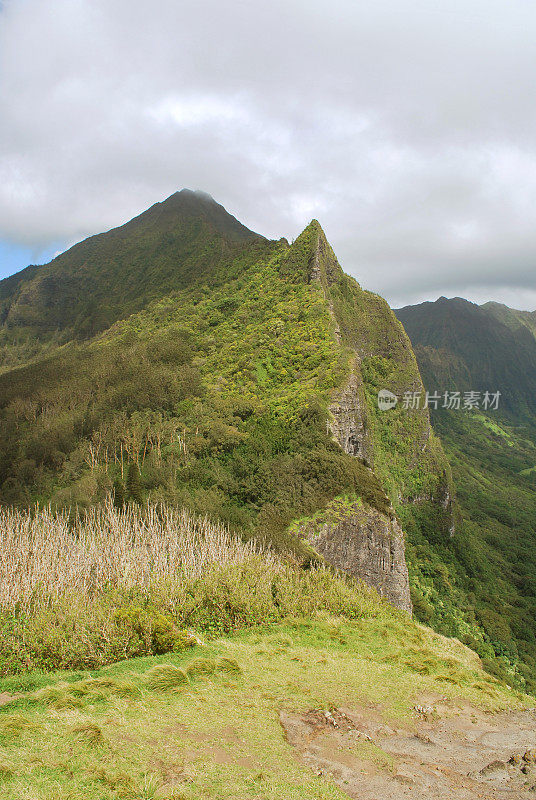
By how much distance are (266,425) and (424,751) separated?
3240cm

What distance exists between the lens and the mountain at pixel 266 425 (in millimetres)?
33469

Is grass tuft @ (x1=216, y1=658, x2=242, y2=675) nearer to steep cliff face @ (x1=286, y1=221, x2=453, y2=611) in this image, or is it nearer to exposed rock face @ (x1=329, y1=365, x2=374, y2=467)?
steep cliff face @ (x1=286, y1=221, x2=453, y2=611)

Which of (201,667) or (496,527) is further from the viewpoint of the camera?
(496,527)

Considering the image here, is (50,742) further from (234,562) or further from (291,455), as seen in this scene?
(291,455)

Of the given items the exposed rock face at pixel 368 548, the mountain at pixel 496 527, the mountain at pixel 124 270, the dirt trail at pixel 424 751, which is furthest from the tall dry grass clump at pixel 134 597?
the mountain at pixel 124 270

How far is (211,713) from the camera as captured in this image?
30.4 ft

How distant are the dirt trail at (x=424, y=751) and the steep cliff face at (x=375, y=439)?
19755 mm

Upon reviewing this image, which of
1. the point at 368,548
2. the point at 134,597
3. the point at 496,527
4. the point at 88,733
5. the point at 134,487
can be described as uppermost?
the point at 88,733

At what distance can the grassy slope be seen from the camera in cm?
658

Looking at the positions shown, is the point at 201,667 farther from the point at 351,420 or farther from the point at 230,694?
the point at 351,420

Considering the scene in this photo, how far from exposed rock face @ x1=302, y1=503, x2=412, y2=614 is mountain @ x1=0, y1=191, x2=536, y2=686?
0.43 ft

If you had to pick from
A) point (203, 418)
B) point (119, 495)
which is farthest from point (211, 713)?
point (203, 418)

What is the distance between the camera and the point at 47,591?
16844 mm

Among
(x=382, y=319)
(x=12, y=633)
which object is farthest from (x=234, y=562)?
(x=382, y=319)
